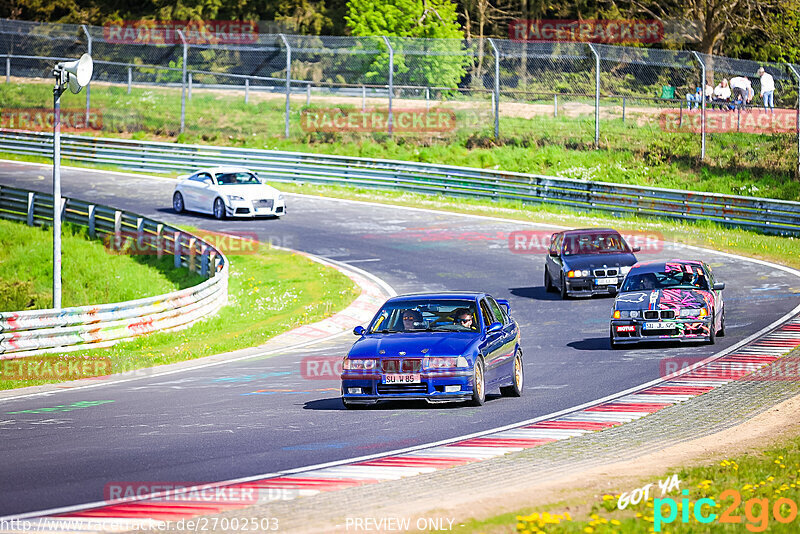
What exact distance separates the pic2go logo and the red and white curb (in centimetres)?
244

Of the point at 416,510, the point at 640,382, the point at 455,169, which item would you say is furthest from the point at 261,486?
the point at 455,169

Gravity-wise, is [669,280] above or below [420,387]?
above

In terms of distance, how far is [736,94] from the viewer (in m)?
38.6

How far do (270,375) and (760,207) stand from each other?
61.5 ft

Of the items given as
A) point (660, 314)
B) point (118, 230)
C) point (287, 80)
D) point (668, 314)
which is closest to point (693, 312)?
point (668, 314)

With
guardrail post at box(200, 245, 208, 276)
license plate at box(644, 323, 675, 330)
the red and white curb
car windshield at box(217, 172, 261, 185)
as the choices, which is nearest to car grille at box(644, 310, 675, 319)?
license plate at box(644, 323, 675, 330)

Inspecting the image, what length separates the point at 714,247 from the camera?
29328mm

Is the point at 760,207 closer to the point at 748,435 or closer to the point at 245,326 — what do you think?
the point at 245,326

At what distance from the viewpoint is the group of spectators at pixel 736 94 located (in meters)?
34.8

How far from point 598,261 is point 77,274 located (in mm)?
14188

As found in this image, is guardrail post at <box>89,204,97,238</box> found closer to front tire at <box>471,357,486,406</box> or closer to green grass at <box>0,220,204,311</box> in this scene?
green grass at <box>0,220,204,311</box>

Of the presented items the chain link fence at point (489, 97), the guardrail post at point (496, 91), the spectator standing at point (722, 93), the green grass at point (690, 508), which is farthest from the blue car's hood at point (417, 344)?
the spectator standing at point (722, 93)

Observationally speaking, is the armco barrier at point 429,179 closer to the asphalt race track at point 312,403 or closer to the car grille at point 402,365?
the asphalt race track at point 312,403

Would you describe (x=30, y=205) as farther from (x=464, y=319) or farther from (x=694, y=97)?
(x=464, y=319)
